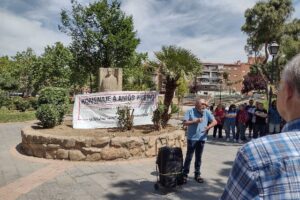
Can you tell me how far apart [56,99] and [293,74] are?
10.6 meters

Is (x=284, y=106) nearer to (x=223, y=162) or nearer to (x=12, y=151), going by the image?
(x=223, y=162)

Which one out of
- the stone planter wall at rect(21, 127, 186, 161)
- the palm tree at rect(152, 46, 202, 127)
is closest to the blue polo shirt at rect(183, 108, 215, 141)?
the stone planter wall at rect(21, 127, 186, 161)

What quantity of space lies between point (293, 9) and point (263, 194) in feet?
100

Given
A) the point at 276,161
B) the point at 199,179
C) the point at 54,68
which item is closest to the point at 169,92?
the point at 199,179

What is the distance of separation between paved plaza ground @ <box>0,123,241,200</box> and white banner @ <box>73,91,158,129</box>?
226 cm

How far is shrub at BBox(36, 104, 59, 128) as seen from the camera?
35.5 feet

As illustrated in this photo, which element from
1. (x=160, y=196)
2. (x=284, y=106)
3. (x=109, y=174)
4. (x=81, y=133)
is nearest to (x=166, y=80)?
(x=81, y=133)

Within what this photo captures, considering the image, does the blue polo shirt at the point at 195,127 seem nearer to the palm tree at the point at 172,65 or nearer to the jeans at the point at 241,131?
the palm tree at the point at 172,65

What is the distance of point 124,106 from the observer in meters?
11.1

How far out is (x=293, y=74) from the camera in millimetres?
1457

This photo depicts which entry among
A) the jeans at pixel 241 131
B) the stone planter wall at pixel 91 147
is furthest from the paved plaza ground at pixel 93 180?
the jeans at pixel 241 131

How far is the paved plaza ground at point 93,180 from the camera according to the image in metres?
6.18

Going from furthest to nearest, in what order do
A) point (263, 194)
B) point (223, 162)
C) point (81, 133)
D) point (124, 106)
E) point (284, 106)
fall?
point (124, 106) < point (81, 133) < point (223, 162) < point (284, 106) < point (263, 194)

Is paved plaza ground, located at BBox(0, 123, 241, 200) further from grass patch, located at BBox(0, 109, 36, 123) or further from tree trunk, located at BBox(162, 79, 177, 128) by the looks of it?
grass patch, located at BBox(0, 109, 36, 123)
